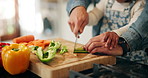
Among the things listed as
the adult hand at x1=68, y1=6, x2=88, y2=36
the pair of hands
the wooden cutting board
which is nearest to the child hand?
the pair of hands

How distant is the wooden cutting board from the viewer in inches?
33.9

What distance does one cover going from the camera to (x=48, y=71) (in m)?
0.84

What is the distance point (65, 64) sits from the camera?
943mm

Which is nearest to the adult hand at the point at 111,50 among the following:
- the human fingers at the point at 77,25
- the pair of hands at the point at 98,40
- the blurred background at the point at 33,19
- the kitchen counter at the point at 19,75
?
the pair of hands at the point at 98,40

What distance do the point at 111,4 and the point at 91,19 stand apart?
0.19 meters

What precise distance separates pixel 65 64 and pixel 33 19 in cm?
239

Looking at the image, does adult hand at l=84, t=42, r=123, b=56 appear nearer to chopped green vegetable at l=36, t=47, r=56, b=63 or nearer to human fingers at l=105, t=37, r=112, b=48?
human fingers at l=105, t=37, r=112, b=48

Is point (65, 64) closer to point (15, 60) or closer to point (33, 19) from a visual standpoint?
point (15, 60)

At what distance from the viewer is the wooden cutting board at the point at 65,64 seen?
2.82 feet

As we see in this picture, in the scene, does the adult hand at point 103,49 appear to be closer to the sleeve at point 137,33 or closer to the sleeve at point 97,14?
the sleeve at point 137,33

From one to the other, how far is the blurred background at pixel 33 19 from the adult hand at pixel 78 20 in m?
1.56

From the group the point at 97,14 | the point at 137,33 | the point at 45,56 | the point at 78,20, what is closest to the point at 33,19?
the point at 97,14

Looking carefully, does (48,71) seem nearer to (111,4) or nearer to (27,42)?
(27,42)

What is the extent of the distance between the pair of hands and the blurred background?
159 centimetres
